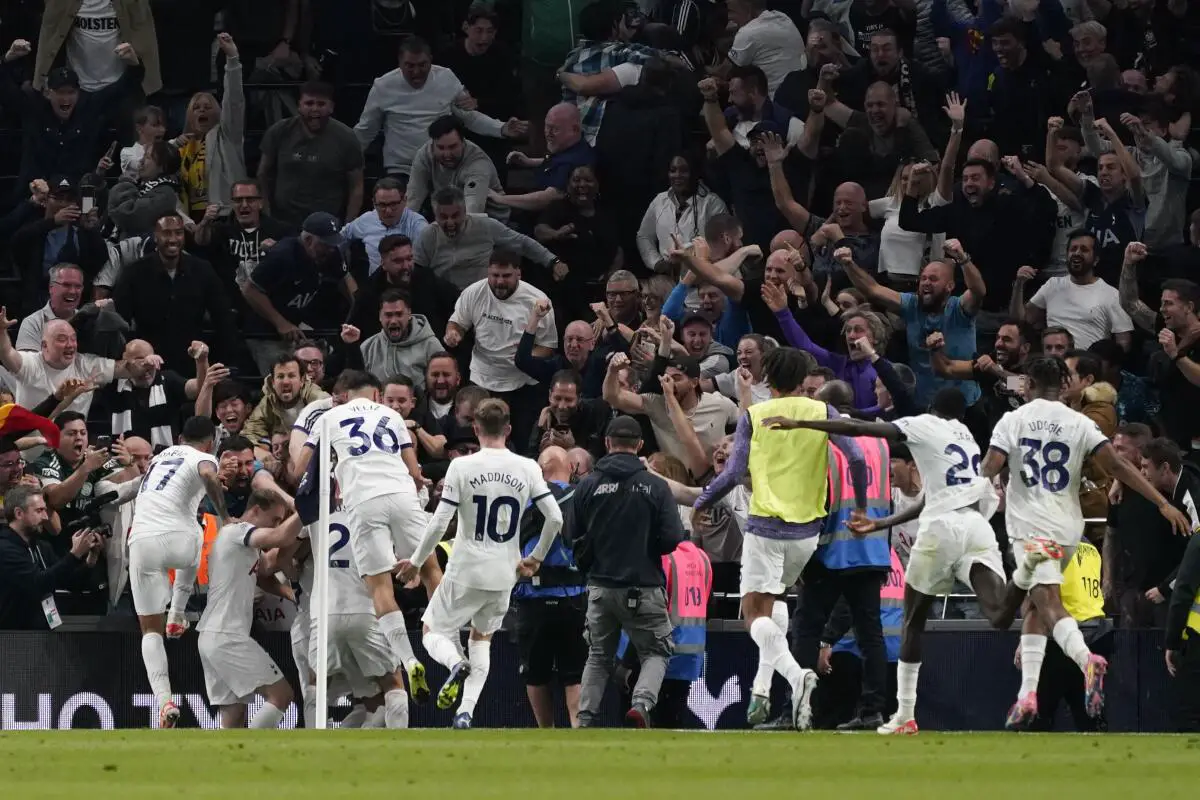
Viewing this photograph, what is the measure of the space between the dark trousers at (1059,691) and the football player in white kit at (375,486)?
4071 mm

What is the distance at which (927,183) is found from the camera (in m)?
18.3

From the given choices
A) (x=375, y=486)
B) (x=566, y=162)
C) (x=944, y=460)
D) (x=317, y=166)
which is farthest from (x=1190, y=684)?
(x=317, y=166)

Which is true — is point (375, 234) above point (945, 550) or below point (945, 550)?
above

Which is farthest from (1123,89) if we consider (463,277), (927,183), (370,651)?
Result: (370,651)

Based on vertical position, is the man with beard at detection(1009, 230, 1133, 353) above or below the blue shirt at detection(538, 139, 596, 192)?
below

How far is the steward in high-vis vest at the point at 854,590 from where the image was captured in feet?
44.6

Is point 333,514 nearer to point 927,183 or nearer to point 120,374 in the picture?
point 120,374

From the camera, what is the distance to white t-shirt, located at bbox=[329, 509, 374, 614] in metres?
14.3

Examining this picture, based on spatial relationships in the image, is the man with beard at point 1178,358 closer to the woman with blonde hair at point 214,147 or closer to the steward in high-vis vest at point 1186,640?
the steward in high-vis vest at point 1186,640

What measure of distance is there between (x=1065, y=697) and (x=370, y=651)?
4.61 meters

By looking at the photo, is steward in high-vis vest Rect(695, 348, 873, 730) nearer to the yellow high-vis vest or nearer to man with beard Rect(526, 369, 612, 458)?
the yellow high-vis vest

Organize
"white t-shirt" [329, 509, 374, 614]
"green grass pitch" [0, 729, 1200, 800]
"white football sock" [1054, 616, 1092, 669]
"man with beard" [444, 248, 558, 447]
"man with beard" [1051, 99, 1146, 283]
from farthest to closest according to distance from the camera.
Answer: "man with beard" [1051, 99, 1146, 283], "man with beard" [444, 248, 558, 447], "white t-shirt" [329, 509, 374, 614], "white football sock" [1054, 616, 1092, 669], "green grass pitch" [0, 729, 1200, 800]

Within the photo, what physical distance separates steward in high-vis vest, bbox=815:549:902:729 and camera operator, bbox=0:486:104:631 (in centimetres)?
551

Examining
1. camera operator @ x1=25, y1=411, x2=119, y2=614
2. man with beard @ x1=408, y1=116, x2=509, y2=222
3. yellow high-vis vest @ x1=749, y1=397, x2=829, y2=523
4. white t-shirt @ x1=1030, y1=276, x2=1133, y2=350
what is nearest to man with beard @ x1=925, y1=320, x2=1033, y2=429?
white t-shirt @ x1=1030, y1=276, x2=1133, y2=350
